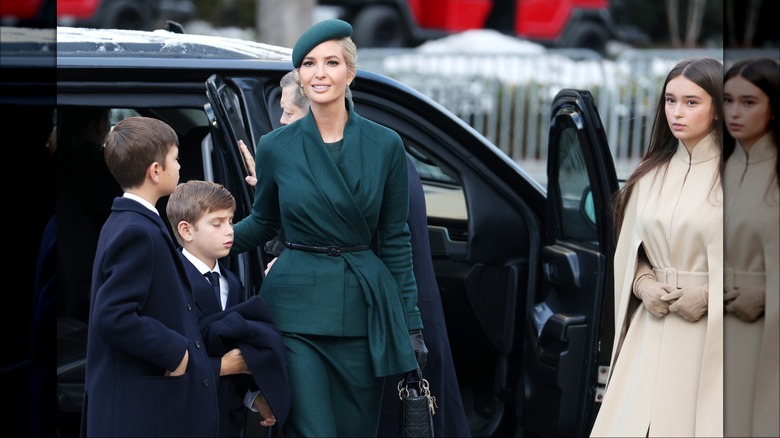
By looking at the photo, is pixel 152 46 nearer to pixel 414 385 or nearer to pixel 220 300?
pixel 220 300

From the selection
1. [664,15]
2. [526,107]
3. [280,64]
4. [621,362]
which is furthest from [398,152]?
[664,15]

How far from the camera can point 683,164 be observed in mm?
3008

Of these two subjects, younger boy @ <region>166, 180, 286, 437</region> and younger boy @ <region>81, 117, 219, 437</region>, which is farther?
younger boy @ <region>166, 180, 286, 437</region>

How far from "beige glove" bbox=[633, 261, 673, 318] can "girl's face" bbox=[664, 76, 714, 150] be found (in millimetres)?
380

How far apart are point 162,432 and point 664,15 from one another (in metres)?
28.3

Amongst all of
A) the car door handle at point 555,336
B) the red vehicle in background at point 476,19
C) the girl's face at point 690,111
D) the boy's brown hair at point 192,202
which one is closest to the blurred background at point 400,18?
the red vehicle in background at point 476,19

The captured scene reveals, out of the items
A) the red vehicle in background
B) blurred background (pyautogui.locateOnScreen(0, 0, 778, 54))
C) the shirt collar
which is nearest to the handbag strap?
the shirt collar

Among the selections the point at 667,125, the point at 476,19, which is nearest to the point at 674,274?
the point at 667,125

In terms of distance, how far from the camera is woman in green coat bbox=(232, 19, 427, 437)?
289 cm

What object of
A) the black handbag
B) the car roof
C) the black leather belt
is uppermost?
the car roof

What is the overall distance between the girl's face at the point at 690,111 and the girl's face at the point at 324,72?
33.9 inches

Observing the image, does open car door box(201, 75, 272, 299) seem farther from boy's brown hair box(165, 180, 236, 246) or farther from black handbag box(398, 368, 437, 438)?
black handbag box(398, 368, 437, 438)

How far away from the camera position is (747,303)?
2430 millimetres

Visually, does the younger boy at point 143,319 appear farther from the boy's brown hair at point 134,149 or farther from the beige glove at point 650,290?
the beige glove at point 650,290
